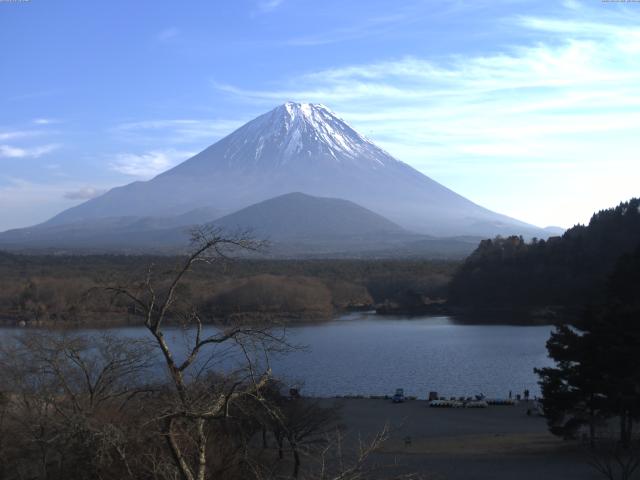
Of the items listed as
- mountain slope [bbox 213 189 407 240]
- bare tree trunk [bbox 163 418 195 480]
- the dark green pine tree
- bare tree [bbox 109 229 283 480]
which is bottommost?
the dark green pine tree

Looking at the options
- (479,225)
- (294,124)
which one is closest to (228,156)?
(294,124)

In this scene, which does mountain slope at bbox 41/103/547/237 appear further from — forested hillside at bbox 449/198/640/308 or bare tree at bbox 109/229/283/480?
bare tree at bbox 109/229/283/480

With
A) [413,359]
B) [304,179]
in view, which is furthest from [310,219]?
[413,359]

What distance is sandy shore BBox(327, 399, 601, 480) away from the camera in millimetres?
9531

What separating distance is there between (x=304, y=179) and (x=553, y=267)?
90.1m

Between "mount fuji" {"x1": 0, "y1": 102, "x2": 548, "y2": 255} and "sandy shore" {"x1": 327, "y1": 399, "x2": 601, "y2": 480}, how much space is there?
10142cm

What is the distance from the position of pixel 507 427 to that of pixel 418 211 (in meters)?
110

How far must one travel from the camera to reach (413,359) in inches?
824

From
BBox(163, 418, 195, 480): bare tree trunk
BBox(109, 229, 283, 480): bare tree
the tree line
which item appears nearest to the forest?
the tree line

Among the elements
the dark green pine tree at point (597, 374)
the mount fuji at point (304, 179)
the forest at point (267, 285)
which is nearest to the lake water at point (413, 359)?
the forest at point (267, 285)

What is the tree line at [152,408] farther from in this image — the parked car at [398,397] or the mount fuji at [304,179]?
the mount fuji at [304,179]

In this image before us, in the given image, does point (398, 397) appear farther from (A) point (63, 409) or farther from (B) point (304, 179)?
(B) point (304, 179)

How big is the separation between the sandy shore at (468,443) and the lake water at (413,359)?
162cm

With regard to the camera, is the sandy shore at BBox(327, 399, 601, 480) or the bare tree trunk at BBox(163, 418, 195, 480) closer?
the bare tree trunk at BBox(163, 418, 195, 480)
